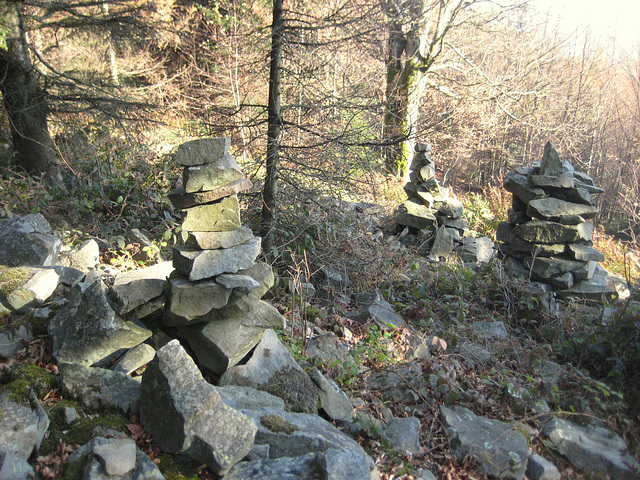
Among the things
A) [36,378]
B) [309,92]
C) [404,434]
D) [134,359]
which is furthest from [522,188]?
[36,378]

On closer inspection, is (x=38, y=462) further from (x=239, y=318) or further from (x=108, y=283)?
(x=108, y=283)

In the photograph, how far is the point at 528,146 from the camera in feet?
53.9

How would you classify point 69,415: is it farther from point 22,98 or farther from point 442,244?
point 442,244

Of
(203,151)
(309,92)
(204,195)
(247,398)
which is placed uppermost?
(309,92)

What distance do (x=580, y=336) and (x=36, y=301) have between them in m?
5.60

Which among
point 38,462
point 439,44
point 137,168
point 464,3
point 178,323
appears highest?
point 464,3

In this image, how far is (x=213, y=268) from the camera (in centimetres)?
360

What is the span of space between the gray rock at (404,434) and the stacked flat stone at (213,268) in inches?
48.8

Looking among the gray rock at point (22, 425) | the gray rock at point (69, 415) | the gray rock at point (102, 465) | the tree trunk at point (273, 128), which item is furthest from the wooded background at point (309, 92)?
the gray rock at point (102, 465)

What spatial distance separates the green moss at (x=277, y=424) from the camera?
280 centimetres

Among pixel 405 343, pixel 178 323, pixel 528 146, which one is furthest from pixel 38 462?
pixel 528 146

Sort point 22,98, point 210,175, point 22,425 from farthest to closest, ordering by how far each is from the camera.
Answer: point 22,98, point 210,175, point 22,425

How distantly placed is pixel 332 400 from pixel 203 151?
2.19 metres

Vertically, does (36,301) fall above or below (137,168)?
below
